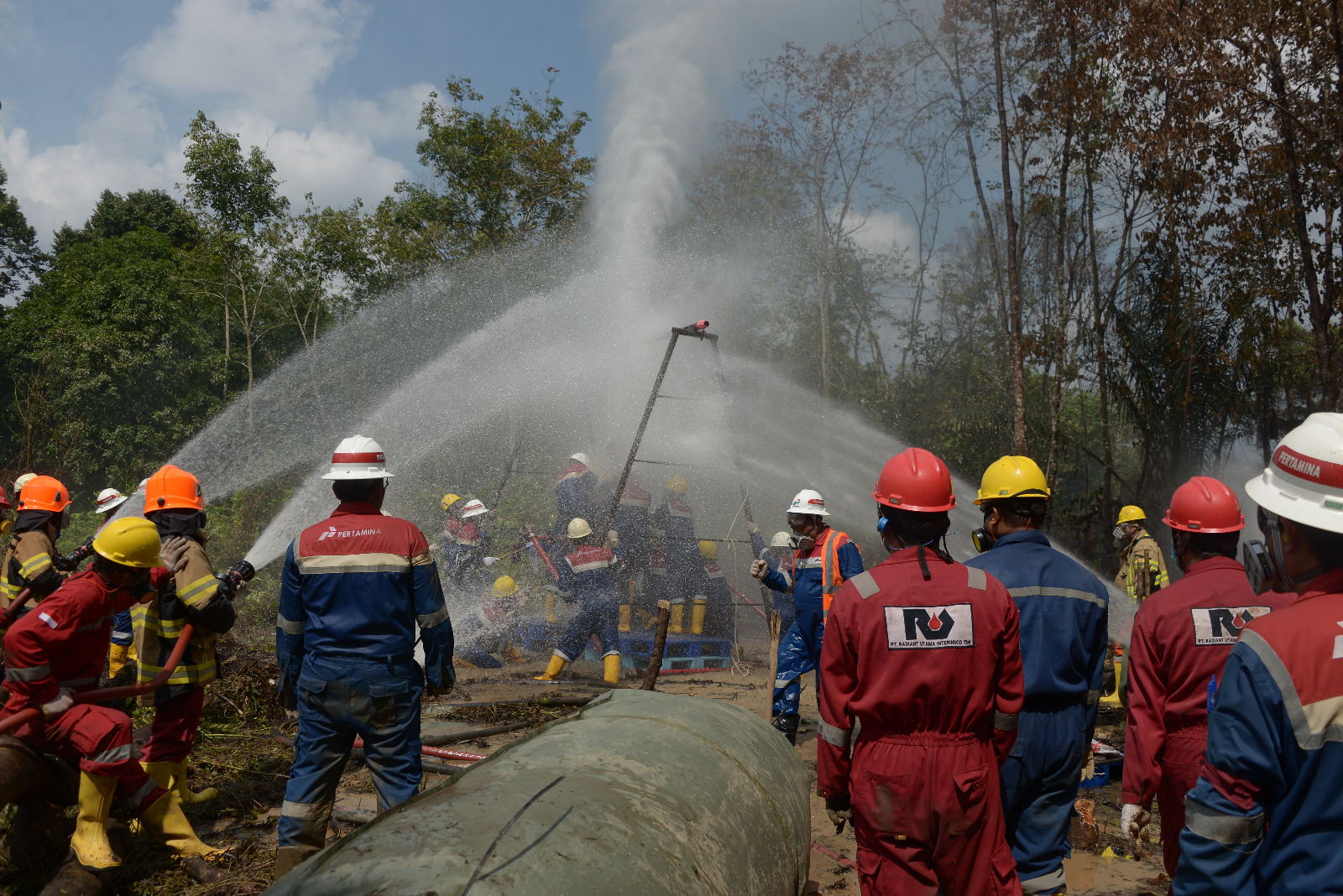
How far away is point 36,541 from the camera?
527cm

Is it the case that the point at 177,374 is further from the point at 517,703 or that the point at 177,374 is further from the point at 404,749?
the point at 404,749

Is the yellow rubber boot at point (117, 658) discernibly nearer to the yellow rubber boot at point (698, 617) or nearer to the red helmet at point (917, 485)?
the yellow rubber boot at point (698, 617)

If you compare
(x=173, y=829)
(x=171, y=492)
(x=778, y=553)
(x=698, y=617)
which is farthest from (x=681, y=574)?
(x=173, y=829)

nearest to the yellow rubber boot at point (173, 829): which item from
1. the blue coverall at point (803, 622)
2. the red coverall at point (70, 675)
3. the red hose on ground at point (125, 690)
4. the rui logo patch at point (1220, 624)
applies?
the red coverall at point (70, 675)

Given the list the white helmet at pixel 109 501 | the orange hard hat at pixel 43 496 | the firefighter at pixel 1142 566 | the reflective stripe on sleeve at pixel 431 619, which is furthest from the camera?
the firefighter at pixel 1142 566

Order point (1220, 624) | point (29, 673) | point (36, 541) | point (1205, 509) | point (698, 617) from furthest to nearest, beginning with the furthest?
point (698, 617) < point (36, 541) < point (29, 673) < point (1205, 509) < point (1220, 624)

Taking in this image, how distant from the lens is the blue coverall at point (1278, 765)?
152 cm

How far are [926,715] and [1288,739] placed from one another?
3.39 feet

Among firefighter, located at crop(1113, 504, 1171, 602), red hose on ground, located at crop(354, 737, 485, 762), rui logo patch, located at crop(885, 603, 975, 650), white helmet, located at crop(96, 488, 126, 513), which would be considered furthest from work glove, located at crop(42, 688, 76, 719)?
firefighter, located at crop(1113, 504, 1171, 602)

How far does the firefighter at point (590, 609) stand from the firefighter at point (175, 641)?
423 centimetres

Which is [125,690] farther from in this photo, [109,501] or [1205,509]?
[1205,509]

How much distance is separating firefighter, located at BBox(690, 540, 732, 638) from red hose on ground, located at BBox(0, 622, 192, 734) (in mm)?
6414

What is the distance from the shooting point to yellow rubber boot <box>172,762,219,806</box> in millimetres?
4195

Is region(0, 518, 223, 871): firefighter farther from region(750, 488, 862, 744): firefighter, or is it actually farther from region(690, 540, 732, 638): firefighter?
region(690, 540, 732, 638): firefighter
